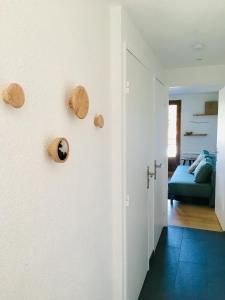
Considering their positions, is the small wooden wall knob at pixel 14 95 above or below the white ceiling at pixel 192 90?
below

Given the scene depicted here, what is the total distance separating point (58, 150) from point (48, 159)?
0.05m

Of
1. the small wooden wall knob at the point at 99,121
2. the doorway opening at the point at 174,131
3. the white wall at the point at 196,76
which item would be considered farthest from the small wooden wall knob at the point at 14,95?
the doorway opening at the point at 174,131

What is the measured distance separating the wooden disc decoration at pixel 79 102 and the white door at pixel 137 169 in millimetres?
640

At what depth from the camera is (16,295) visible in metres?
0.77

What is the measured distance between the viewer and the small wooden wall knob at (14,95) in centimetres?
69

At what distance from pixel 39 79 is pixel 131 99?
3.48ft

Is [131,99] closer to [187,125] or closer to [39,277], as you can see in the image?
[39,277]

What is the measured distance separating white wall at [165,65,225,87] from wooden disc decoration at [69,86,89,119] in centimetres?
262

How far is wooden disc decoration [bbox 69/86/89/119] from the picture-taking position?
104 centimetres

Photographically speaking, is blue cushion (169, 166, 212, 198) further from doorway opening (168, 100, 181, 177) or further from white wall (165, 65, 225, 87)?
doorway opening (168, 100, 181, 177)

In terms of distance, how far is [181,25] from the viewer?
1912 millimetres

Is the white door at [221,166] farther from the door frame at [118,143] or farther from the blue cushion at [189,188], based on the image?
the door frame at [118,143]

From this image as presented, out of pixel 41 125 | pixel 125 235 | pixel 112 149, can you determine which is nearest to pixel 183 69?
pixel 112 149

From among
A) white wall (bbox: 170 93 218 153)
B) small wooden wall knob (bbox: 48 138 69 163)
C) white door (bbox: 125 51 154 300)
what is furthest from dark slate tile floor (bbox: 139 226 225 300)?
white wall (bbox: 170 93 218 153)
